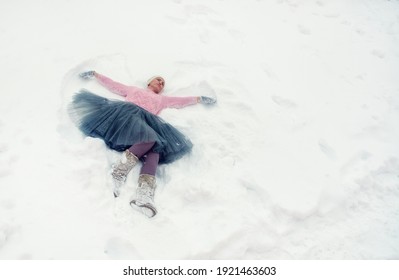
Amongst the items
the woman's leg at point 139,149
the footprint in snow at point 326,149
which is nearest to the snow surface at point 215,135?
the footprint in snow at point 326,149

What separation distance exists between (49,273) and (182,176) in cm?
103

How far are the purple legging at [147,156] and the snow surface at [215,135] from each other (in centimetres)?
10

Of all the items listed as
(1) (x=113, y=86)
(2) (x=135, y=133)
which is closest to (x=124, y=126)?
(2) (x=135, y=133)

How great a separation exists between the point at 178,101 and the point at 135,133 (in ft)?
2.40

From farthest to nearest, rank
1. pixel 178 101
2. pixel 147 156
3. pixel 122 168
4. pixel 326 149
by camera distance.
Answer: pixel 178 101 → pixel 326 149 → pixel 147 156 → pixel 122 168

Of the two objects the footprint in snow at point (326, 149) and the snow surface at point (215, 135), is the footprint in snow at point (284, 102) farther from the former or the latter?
the footprint in snow at point (326, 149)

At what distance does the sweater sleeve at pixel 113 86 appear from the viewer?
10.2ft

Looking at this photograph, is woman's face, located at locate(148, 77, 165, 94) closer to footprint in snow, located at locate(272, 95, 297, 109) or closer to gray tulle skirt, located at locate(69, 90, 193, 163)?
gray tulle skirt, located at locate(69, 90, 193, 163)

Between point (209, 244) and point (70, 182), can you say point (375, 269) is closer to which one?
point (209, 244)

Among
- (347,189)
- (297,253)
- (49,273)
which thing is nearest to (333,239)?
(297,253)

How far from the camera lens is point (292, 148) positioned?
2.98 meters

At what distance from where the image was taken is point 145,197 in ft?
7.43

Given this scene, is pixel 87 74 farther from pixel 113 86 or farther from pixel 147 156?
pixel 147 156

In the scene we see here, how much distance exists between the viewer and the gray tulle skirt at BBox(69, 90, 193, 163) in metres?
2.55
